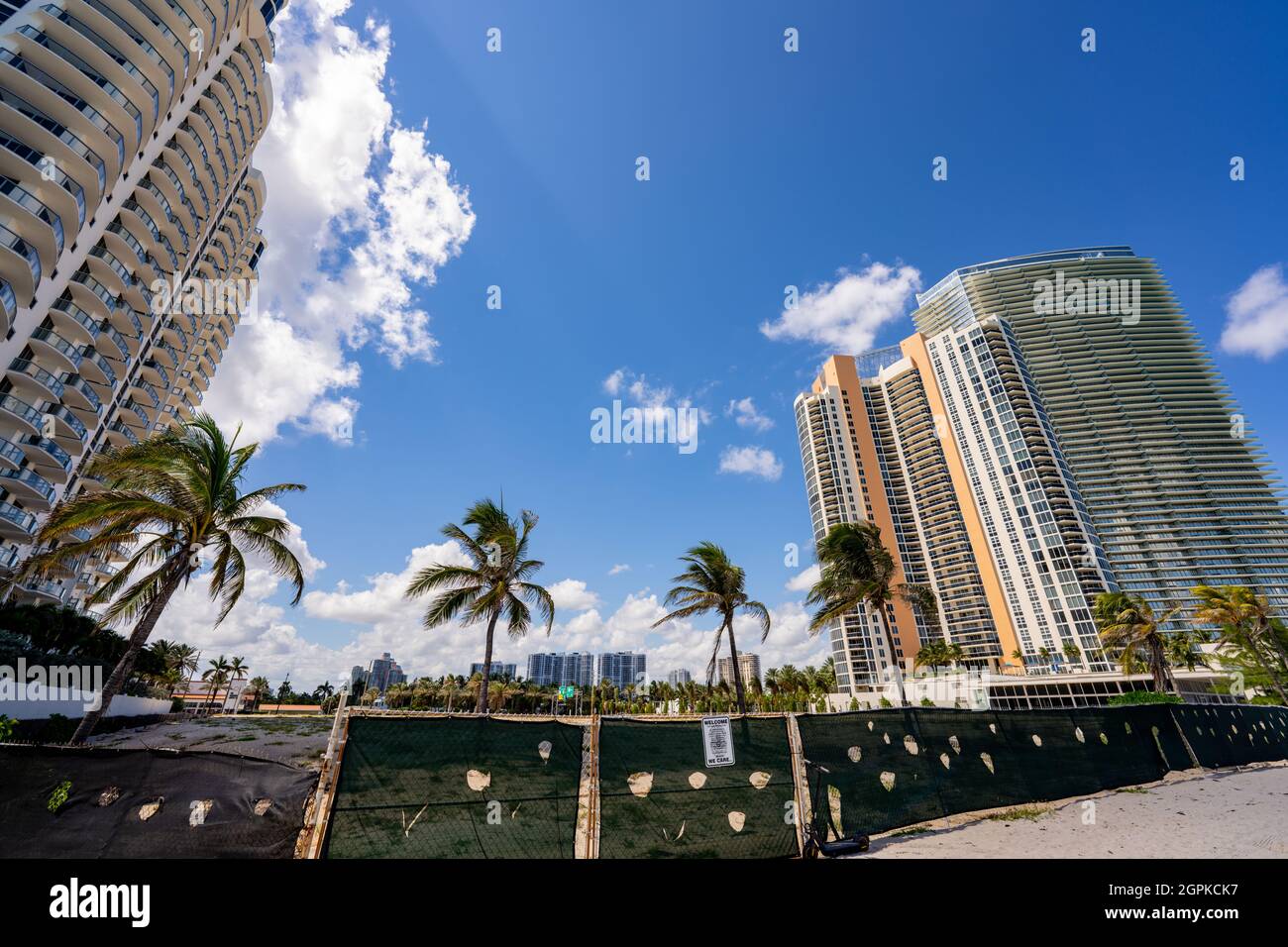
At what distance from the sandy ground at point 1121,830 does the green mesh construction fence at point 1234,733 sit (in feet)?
15.8

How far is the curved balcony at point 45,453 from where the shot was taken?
3238 centimetres

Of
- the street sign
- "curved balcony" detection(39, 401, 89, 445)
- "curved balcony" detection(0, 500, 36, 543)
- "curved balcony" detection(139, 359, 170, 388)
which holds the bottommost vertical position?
the street sign

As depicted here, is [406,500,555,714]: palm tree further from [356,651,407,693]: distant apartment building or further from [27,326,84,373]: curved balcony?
[356,651,407,693]: distant apartment building

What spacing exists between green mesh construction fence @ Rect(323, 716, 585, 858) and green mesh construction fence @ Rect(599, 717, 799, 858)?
565mm

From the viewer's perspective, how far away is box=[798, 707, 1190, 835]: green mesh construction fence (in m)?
7.62

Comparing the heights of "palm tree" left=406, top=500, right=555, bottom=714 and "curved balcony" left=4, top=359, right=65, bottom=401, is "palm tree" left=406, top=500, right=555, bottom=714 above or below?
below

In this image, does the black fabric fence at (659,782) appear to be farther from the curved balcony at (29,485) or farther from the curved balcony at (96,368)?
the curved balcony at (96,368)

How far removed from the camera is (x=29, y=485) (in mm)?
32094

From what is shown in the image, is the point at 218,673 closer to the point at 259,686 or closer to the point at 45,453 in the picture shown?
the point at 259,686

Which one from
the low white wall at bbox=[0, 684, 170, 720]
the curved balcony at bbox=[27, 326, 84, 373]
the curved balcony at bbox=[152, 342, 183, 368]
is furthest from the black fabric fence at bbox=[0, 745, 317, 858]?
the curved balcony at bbox=[152, 342, 183, 368]

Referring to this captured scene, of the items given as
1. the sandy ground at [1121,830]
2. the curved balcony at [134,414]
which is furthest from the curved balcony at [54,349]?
the sandy ground at [1121,830]

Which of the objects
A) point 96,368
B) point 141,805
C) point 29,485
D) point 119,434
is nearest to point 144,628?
point 141,805

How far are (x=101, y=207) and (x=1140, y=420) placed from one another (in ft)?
550
